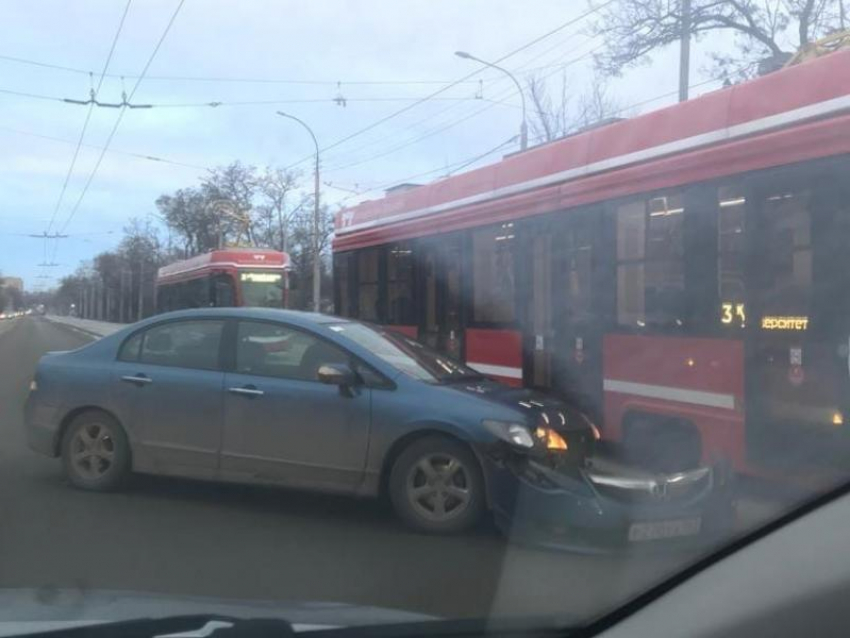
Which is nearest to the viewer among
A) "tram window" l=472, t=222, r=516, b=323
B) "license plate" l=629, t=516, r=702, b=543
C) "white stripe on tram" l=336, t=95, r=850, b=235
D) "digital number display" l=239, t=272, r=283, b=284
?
"license plate" l=629, t=516, r=702, b=543

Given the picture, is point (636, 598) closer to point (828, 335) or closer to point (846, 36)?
point (828, 335)

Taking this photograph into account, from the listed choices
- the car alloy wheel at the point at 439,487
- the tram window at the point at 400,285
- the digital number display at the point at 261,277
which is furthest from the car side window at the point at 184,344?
the digital number display at the point at 261,277

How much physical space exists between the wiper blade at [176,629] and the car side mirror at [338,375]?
3.73 metres

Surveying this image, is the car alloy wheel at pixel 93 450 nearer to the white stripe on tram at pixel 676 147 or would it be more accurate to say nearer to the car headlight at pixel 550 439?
the car headlight at pixel 550 439

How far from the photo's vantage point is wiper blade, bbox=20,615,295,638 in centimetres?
333

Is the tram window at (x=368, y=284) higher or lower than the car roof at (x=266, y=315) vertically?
higher

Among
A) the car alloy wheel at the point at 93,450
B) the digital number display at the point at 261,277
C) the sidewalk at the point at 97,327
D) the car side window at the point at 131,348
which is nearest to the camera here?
the car alloy wheel at the point at 93,450

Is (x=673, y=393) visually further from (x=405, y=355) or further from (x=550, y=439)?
(x=405, y=355)

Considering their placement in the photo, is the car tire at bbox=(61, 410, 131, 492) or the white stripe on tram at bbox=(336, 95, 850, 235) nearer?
the white stripe on tram at bbox=(336, 95, 850, 235)

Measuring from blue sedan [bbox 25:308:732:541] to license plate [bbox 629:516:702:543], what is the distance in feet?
0.29

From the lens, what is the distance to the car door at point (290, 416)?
7160 millimetres

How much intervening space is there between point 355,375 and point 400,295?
6668 millimetres

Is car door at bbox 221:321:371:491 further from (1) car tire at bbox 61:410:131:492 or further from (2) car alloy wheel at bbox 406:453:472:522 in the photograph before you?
(1) car tire at bbox 61:410:131:492

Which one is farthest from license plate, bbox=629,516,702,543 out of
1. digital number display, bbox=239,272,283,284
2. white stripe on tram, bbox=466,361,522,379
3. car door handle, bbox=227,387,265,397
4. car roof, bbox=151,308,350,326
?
digital number display, bbox=239,272,283,284
